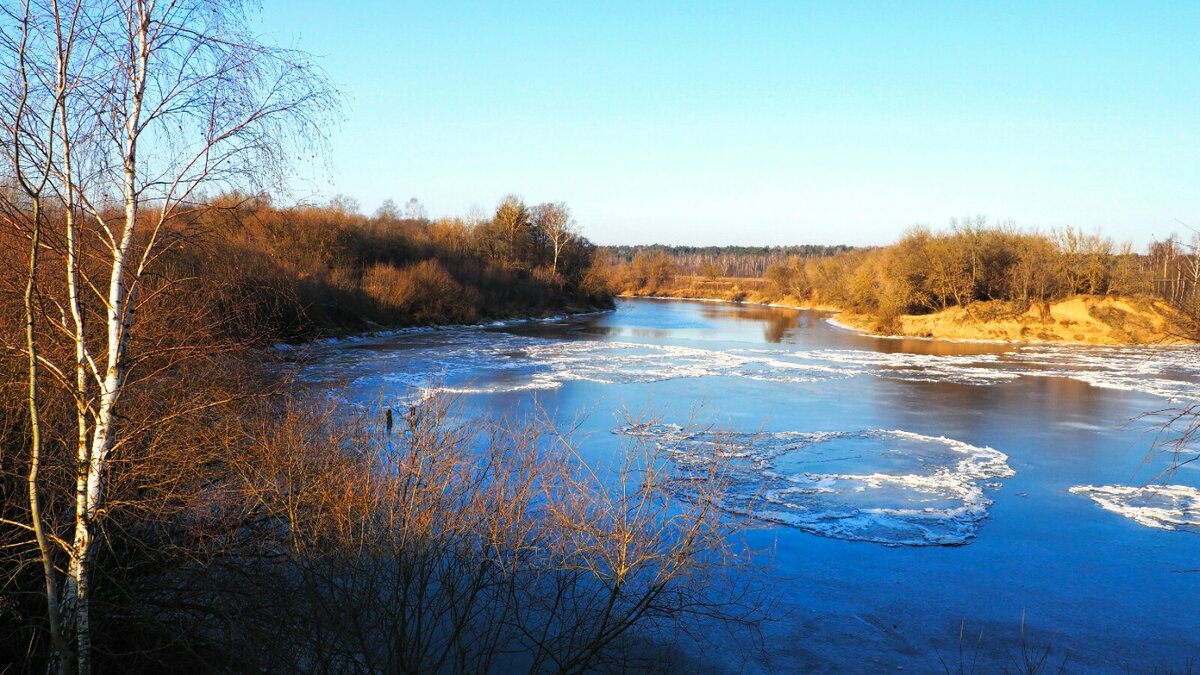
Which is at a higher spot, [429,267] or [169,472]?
[429,267]

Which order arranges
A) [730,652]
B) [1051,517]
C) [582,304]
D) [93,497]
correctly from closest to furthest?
[93,497], [730,652], [1051,517], [582,304]

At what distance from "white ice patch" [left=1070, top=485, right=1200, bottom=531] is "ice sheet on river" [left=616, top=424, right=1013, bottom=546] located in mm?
1132

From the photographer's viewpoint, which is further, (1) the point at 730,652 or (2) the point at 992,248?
(2) the point at 992,248

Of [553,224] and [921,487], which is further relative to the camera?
[553,224]

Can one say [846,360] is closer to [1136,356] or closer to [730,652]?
[1136,356]

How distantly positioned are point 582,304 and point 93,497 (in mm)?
46705

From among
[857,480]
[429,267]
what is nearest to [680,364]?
[857,480]

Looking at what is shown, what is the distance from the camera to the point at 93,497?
330cm

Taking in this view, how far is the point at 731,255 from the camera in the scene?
170500 millimetres

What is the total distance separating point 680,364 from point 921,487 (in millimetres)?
11982

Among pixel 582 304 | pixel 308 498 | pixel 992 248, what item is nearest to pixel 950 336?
pixel 992 248

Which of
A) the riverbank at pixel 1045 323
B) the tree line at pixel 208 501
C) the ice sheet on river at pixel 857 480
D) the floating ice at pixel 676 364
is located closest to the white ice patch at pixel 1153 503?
the ice sheet on river at pixel 857 480

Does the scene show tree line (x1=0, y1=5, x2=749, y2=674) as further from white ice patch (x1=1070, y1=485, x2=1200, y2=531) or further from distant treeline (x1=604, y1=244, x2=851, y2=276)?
distant treeline (x1=604, y1=244, x2=851, y2=276)

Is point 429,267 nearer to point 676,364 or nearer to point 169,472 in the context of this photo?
point 676,364
